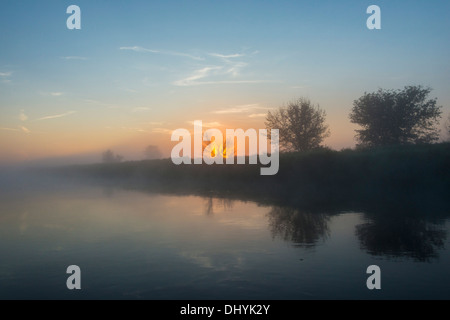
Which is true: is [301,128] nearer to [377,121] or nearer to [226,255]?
[377,121]

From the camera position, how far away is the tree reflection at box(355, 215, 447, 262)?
11664 mm

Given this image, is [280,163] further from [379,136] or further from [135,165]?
[135,165]

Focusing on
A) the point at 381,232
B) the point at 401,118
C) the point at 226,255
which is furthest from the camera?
the point at 401,118

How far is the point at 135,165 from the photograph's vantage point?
8200 cm

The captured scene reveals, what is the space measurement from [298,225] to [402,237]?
4460mm

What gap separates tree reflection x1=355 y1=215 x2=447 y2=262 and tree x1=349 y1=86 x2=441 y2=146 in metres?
47.1

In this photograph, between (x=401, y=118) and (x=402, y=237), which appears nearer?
(x=402, y=237)

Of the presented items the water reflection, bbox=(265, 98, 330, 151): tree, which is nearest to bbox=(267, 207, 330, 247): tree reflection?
the water reflection

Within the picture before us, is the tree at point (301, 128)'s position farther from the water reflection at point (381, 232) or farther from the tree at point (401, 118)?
the water reflection at point (381, 232)

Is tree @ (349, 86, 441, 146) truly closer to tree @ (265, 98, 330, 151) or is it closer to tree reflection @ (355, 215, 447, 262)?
tree @ (265, 98, 330, 151)

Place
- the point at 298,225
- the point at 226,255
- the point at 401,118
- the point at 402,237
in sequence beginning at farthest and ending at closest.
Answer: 1. the point at 401,118
2. the point at 298,225
3. the point at 402,237
4. the point at 226,255

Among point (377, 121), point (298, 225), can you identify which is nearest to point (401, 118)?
point (377, 121)

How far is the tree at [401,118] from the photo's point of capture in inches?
2367

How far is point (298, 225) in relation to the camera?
659 inches
